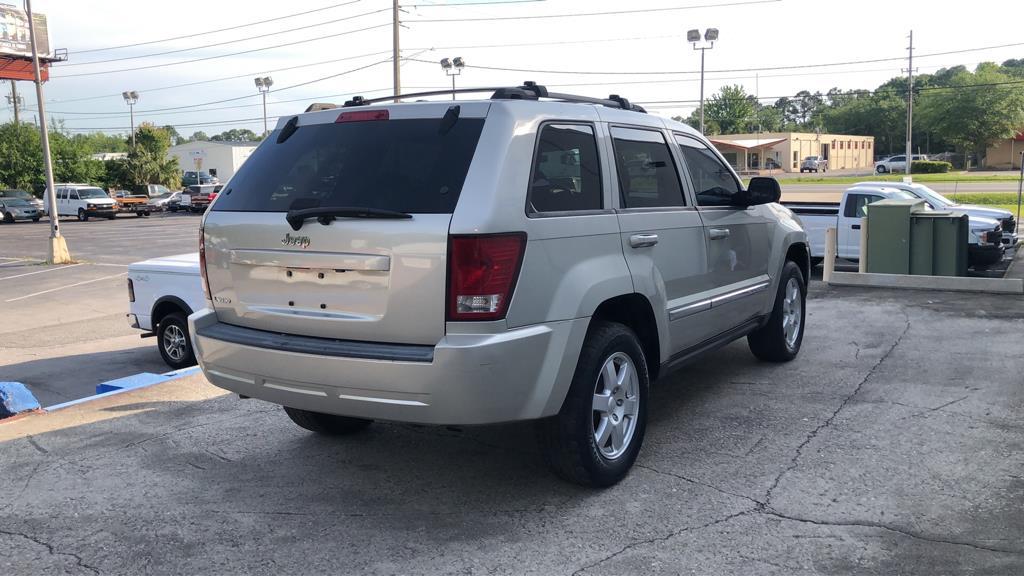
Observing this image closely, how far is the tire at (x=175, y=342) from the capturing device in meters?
9.80

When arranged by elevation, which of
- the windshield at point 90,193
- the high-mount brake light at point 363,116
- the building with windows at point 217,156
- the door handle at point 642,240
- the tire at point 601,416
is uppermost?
the building with windows at point 217,156

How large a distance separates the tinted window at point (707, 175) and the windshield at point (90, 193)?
4777cm

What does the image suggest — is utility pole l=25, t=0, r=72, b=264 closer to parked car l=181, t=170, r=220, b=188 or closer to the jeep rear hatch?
the jeep rear hatch

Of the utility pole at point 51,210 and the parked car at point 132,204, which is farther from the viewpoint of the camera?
the parked car at point 132,204

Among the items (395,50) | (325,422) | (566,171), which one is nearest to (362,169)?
(566,171)

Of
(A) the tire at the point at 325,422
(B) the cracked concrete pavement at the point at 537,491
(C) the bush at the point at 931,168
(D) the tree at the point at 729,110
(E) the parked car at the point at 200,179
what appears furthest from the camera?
(D) the tree at the point at 729,110

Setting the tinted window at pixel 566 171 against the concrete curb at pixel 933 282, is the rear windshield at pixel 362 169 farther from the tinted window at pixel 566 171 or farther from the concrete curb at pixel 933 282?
the concrete curb at pixel 933 282

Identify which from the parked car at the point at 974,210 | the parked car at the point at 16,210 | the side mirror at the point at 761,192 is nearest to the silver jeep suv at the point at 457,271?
the side mirror at the point at 761,192

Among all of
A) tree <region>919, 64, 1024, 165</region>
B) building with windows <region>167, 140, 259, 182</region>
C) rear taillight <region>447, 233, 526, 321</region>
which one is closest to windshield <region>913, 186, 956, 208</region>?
rear taillight <region>447, 233, 526, 321</region>

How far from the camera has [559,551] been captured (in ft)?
12.3

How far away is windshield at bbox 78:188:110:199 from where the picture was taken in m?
47.0

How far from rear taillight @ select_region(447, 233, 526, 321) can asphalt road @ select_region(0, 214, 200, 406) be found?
6541 millimetres

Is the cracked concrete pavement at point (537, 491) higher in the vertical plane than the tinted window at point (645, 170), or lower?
lower

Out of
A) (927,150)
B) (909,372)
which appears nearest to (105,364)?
(909,372)
